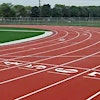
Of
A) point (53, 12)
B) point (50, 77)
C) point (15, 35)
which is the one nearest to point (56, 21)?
point (53, 12)

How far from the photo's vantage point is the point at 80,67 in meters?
10.8

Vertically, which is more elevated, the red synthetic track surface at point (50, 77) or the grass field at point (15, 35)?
the red synthetic track surface at point (50, 77)

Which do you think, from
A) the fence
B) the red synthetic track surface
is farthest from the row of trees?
the red synthetic track surface

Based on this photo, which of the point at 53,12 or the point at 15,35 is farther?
the point at 53,12

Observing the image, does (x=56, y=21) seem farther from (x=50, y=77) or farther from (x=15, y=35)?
(x=50, y=77)

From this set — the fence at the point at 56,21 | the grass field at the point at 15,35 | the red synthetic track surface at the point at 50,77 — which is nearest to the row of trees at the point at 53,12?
the fence at the point at 56,21

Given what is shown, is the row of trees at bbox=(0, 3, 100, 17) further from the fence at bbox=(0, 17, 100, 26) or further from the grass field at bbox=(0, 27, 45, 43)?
the grass field at bbox=(0, 27, 45, 43)

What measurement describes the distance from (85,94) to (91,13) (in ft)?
216

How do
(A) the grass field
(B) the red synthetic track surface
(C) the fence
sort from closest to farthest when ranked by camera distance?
(B) the red synthetic track surface → (A) the grass field → (C) the fence

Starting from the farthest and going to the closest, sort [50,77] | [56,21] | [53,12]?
[53,12] < [56,21] < [50,77]

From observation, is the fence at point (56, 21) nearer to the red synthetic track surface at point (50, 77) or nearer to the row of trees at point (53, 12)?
the row of trees at point (53, 12)

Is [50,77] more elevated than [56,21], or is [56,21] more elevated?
[50,77]

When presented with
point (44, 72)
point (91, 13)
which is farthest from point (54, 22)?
point (44, 72)

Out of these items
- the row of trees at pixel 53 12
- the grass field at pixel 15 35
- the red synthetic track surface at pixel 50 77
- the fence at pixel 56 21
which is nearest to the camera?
the red synthetic track surface at pixel 50 77
